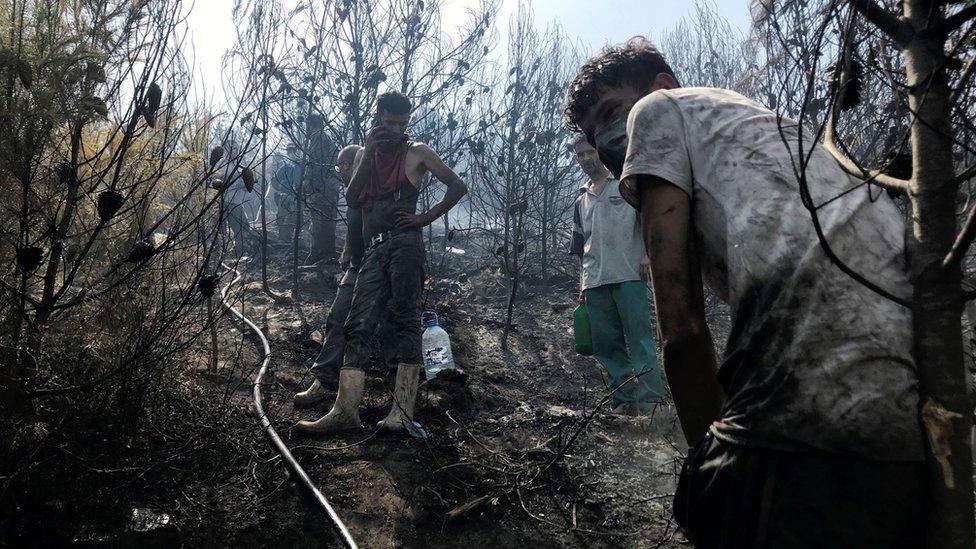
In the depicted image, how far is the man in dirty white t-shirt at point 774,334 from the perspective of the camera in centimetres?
108

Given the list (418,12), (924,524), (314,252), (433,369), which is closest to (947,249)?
(924,524)

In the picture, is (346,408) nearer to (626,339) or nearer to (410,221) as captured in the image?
(410,221)

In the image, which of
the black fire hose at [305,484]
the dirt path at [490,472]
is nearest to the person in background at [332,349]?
the dirt path at [490,472]

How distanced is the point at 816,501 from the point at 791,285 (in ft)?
1.26

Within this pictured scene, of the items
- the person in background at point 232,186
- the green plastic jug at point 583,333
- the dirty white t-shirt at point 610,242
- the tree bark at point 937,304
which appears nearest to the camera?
the tree bark at point 937,304

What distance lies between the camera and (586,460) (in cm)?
390

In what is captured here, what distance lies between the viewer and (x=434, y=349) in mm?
4539

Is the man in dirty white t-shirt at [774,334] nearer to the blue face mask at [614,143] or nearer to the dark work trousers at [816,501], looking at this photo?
the dark work trousers at [816,501]

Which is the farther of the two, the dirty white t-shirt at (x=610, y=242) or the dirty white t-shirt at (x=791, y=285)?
the dirty white t-shirt at (x=610, y=242)

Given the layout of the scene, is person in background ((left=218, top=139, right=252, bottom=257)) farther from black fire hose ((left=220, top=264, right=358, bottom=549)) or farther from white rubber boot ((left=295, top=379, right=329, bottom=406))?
white rubber boot ((left=295, top=379, right=329, bottom=406))

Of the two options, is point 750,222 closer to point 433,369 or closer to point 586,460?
point 586,460

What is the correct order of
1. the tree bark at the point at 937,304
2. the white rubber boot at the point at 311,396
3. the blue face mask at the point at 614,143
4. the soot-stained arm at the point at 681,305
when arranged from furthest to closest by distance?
the white rubber boot at the point at 311,396
the blue face mask at the point at 614,143
the soot-stained arm at the point at 681,305
the tree bark at the point at 937,304

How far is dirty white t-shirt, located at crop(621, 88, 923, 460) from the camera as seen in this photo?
1095 mm

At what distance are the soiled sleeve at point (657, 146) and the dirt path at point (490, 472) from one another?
6.27ft
